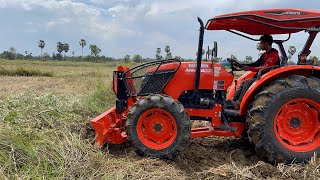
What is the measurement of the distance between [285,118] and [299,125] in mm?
246

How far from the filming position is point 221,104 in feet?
18.8

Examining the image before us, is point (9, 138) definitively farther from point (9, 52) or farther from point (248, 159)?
point (9, 52)

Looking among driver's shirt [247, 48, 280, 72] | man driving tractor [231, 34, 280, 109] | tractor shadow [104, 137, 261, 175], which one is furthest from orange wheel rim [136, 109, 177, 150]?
driver's shirt [247, 48, 280, 72]

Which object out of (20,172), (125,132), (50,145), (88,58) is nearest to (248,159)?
(125,132)

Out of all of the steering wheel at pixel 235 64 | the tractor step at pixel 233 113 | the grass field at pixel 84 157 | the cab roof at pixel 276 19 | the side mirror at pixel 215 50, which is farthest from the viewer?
the steering wheel at pixel 235 64

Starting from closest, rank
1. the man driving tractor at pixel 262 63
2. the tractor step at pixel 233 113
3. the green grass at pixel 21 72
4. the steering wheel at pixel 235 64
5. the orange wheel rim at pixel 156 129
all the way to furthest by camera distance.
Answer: the orange wheel rim at pixel 156 129, the tractor step at pixel 233 113, the man driving tractor at pixel 262 63, the steering wheel at pixel 235 64, the green grass at pixel 21 72

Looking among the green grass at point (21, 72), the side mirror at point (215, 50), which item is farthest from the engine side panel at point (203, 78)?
the green grass at point (21, 72)

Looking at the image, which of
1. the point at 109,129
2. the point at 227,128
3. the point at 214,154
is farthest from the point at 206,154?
the point at 109,129

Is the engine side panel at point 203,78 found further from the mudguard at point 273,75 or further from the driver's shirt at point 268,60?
the driver's shirt at point 268,60

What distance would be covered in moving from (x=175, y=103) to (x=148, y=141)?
0.68m

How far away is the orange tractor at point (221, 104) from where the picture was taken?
16.8ft

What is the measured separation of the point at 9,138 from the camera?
445 centimetres

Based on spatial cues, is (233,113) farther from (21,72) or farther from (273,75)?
(21,72)

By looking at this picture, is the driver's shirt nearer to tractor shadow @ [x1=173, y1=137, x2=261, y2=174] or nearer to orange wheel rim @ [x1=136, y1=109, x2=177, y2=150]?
tractor shadow @ [x1=173, y1=137, x2=261, y2=174]
